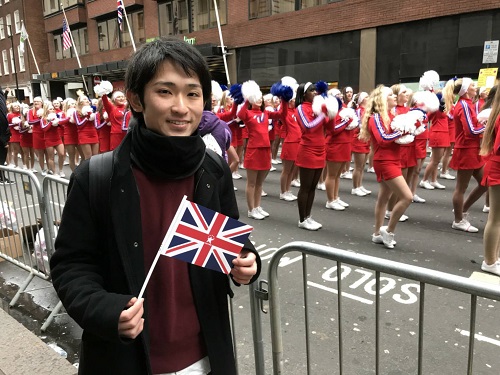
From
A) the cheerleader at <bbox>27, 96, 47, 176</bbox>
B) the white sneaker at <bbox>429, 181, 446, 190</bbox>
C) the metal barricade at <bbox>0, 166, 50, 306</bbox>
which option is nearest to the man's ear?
A: the metal barricade at <bbox>0, 166, 50, 306</bbox>

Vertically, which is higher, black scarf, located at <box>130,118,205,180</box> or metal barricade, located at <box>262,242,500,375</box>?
black scarf, located at <box>130,118,205,180</box>

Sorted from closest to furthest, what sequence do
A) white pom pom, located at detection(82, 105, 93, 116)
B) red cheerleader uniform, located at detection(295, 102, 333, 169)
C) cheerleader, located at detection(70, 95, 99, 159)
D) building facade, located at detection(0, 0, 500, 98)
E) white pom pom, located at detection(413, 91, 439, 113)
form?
1. red cheerleader uniform, located at detection(295, 102, 333, 169)
2. white pom pom, located at detection(413, 91, 439, 113)
3. white pom pom, located at detection(82, 105, 93, 116)
4. cheerleader, located at detection(70, 95, 99, 159)
5. building facade, located at detection(0, 0, 500, 98)

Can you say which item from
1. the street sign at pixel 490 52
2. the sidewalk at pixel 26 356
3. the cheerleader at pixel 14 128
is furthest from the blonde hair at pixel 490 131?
the cheerleader at pixel 14 128

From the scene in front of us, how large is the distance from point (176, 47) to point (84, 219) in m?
0.64

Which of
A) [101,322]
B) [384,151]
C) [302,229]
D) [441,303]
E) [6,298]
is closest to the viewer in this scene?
[101,322]

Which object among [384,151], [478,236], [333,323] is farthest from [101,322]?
[478,236]

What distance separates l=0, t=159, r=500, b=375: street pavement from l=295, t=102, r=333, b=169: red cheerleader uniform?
1010 mm

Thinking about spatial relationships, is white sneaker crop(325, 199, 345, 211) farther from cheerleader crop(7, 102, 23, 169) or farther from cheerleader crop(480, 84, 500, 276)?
cheerleader crop(7, 102, 23, 169)

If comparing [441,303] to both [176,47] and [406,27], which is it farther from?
[406,27]

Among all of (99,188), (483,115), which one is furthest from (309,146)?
(99,188)

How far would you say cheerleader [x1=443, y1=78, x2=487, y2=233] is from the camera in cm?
565

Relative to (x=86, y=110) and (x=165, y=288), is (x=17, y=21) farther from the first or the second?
(x=165, y=288)

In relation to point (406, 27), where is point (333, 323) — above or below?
below

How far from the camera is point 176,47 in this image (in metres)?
1.37
